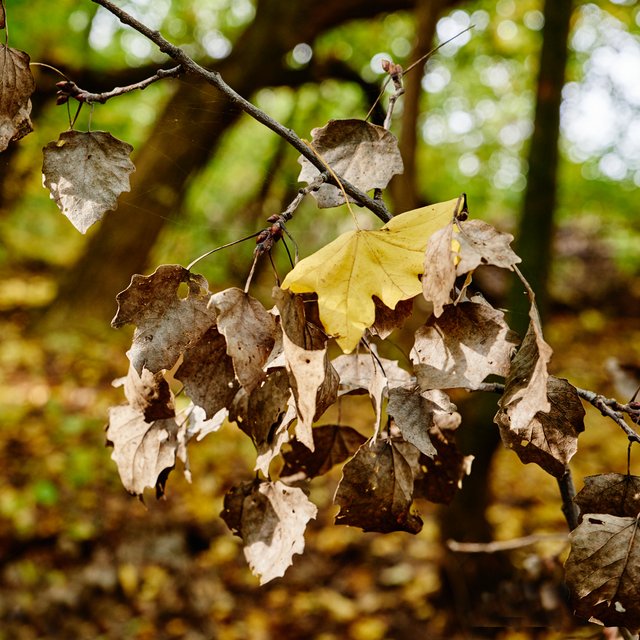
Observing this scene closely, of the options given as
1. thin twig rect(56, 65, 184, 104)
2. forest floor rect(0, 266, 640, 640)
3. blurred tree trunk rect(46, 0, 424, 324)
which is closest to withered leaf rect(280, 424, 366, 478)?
thin twig rect(56, 65, 184, 104)

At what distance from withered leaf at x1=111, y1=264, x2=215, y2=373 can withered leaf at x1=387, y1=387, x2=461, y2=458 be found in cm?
17

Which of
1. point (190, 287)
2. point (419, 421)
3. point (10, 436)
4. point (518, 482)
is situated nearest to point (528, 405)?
point (419, 421)

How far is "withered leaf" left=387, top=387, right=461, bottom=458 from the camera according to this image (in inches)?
18.8

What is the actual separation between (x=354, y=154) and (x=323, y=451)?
32 centimetres

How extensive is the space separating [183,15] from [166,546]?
612 cm

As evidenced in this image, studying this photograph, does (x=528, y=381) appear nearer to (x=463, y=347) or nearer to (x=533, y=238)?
(x=463, y=347)

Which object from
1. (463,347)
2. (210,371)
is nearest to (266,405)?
(210,371)

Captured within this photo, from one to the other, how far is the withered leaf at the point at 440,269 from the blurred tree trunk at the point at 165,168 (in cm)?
412

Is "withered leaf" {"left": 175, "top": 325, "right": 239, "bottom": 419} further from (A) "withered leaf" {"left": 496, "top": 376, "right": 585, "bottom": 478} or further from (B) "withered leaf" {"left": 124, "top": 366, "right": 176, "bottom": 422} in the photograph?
(A) "withered leaf" {"left": 496, "top": 376, "right": 585, "bottom": 478}

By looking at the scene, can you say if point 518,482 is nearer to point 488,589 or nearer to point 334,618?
point 488,589

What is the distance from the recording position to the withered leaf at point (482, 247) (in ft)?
1.29

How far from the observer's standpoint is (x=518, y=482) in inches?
159

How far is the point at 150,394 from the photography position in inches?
19.9

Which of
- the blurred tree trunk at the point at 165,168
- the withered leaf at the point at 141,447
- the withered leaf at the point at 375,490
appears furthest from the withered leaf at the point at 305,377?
the blurred tree trunk at the point at 165,168
